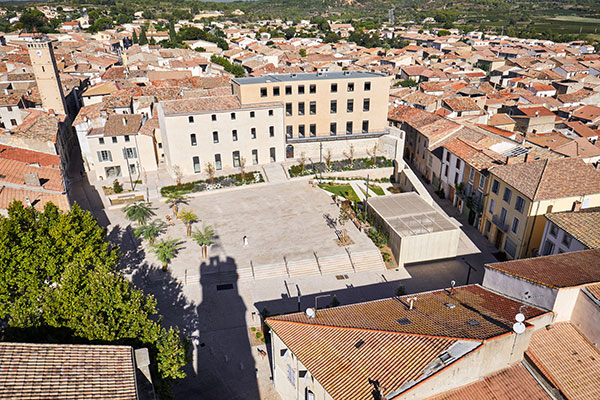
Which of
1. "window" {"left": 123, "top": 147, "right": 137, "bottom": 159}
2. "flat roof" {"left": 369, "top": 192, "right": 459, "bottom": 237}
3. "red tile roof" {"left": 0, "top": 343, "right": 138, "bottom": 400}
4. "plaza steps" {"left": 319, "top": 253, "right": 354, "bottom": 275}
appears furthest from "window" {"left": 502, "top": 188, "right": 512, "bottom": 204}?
"window" {"left": 123, "top": 147, "right": 137, "bottom": 159}

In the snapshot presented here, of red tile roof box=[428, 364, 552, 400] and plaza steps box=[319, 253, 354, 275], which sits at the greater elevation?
red tile roof box=[428, 364, 552, 400]

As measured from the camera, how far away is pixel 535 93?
95062 millimetres

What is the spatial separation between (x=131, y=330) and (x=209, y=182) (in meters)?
31.3

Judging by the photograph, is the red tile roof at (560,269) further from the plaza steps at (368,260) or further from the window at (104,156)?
the window at (104,156)

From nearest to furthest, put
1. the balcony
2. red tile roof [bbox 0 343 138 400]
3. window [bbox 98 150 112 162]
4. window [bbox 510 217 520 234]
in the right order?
red tile roof [bbox 0 343 138 400]
window [bbox 510 217 520 234]
the balcony
window [bbox 98 150 112 162]

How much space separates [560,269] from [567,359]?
5924 mm

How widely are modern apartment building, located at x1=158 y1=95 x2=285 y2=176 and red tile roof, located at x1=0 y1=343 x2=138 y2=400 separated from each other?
1420 inches

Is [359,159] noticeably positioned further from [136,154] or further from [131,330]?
[131,330]

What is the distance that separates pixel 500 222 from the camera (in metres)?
40.1

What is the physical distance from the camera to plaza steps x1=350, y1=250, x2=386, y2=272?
3741 cm

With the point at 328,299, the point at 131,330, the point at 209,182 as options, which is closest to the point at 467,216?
the point at 328,299

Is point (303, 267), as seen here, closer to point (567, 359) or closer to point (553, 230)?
point (553, 230)

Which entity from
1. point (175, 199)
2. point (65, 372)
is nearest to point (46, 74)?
point (175, 199)

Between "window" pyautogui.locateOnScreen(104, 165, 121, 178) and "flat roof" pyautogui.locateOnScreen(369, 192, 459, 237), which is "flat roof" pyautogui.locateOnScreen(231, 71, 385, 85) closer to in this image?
Result: "window" pyautogui.locateOnScreen(104, 165, 121, 178)
